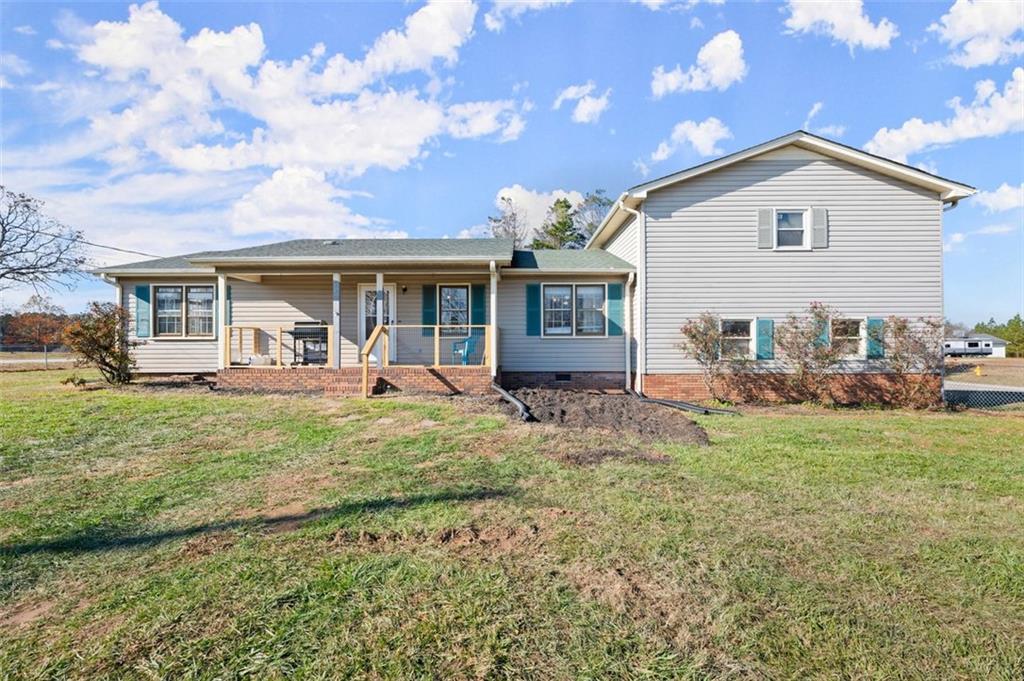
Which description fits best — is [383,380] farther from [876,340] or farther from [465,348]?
[876,340]

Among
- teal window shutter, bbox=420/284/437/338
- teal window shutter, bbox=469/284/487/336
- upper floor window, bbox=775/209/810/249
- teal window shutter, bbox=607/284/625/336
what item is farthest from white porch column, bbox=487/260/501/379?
upper floor window, bbox=775/209/810/249

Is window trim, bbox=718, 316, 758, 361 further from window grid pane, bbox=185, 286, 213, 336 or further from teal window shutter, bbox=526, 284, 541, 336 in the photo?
window grid pane, bbox=185, 286, 213, 336

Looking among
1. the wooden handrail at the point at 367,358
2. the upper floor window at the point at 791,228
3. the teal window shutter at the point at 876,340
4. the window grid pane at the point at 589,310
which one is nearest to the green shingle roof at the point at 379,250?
the wooden handrail at the point at 367,358

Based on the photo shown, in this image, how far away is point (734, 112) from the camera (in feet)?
51.4

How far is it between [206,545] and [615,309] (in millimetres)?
10098

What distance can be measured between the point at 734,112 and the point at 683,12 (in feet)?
19.8

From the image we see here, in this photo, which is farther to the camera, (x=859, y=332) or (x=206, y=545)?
(x=859, y=332)

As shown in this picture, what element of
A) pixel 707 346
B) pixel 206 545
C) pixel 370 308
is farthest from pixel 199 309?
pixel 707 346

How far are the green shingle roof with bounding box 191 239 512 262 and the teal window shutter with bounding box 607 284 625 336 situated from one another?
2.78m

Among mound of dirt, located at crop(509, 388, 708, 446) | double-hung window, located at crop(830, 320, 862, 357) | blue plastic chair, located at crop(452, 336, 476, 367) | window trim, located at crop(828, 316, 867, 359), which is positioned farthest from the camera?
blue plastic chair, located at crop(452, 336, 476, 367)

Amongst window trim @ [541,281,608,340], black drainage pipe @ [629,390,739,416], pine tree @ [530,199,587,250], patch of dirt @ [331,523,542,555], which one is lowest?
patch of dirt @ [331,523,542,555]

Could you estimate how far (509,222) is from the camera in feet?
111

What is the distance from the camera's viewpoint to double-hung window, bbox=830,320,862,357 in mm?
10281

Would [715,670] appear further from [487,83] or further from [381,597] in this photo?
[487,83]
